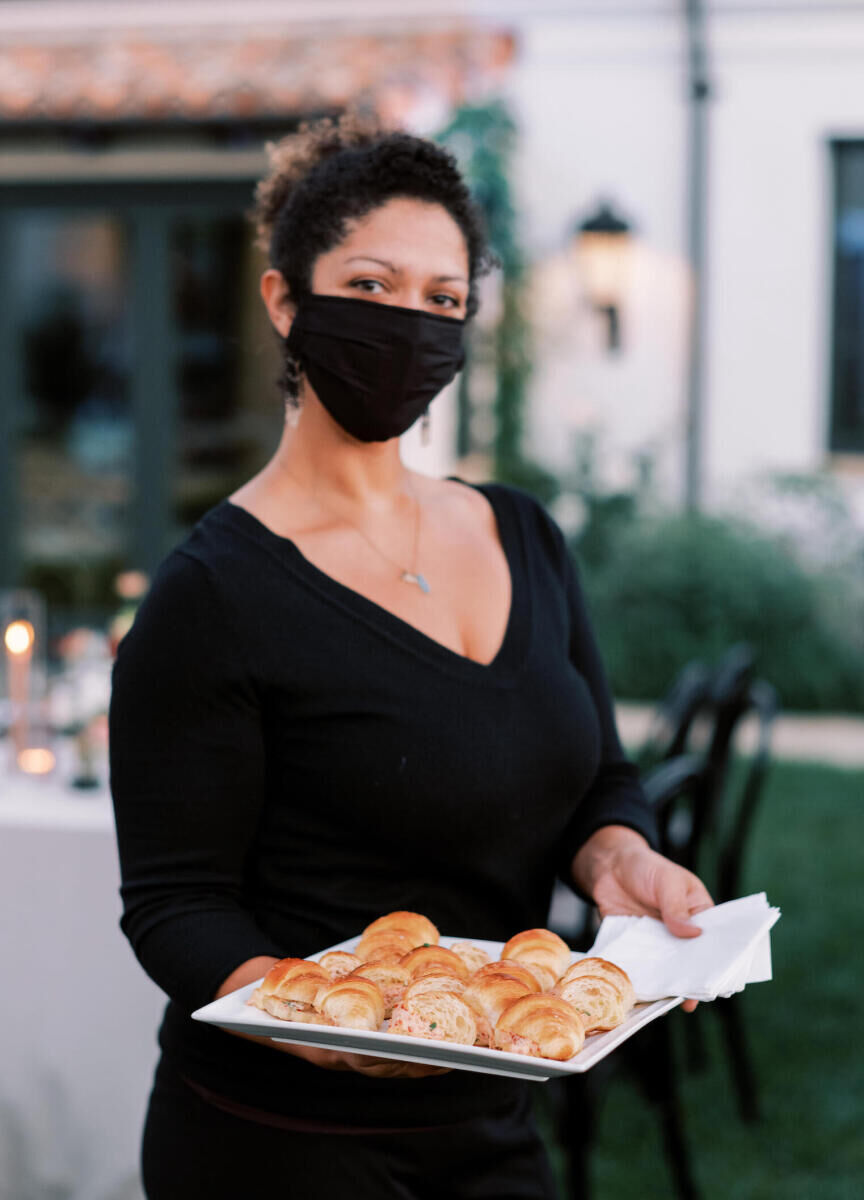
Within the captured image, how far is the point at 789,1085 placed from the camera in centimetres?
352

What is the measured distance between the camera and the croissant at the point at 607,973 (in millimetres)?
1280

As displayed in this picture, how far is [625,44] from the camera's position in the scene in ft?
29.8

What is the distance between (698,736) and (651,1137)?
3.59 meters

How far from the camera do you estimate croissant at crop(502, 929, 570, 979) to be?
136cm

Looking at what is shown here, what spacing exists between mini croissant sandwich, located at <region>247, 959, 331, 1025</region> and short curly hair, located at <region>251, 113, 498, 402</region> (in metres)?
0.66

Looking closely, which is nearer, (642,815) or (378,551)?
(378,551)

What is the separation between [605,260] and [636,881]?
7.81m

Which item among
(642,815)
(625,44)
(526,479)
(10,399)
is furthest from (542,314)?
(642,815)

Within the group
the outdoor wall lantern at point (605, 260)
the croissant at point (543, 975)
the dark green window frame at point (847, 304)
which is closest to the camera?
the croissant at point (543, 975)

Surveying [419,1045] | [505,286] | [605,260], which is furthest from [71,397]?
[419,1045]

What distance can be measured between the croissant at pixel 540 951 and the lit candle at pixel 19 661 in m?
1.73

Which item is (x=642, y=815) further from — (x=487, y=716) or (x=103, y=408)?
(x=103, y=408)

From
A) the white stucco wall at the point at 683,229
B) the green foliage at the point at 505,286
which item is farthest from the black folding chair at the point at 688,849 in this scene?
the white stucco wall at the point at 683,229

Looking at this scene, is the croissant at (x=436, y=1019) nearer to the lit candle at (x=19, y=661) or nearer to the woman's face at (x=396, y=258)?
the woman's face at (x=396, y=258)
